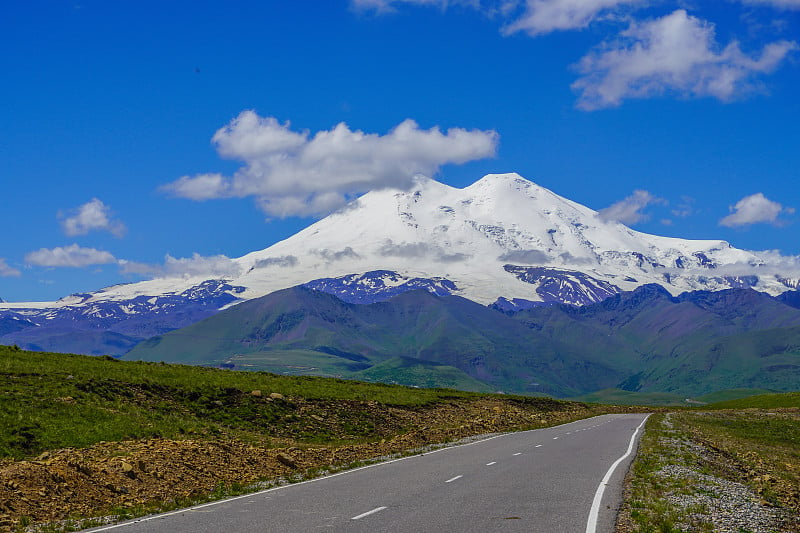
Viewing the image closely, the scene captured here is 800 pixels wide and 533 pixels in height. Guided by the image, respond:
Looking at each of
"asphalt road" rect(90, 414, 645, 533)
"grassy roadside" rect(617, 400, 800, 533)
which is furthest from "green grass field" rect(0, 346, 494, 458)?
"grassy roadside" rect(617, 400, 800, 533)

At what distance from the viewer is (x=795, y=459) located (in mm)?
50688

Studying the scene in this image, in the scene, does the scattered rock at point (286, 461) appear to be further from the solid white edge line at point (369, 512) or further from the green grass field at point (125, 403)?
the solid white edge line at point (369, 512)

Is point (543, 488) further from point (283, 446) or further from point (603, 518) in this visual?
point (283, 446)

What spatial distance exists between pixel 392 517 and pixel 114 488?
1073cm

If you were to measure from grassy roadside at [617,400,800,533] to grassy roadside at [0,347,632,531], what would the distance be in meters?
13.3

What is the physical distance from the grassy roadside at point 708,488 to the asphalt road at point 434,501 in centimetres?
100

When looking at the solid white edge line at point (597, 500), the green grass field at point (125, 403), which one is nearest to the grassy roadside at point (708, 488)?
the solid white edge line at point (597, 500)

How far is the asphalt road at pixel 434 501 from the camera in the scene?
68.2 feet

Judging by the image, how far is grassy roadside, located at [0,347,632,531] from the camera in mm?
26125

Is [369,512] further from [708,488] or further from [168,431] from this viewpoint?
[168,431]

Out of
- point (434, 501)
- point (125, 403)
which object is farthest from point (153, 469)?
point (125, 403)

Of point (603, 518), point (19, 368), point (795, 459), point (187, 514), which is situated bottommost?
point (795, 459)

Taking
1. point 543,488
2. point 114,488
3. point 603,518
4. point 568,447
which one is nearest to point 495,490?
point 543,488

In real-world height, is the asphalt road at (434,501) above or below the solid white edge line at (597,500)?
above
